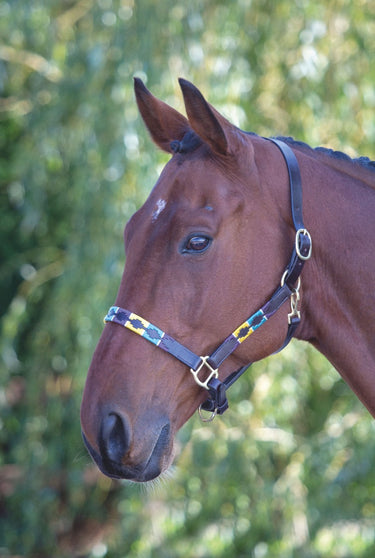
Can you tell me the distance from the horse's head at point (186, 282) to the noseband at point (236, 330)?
0.06 feet

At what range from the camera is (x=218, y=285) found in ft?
5.93

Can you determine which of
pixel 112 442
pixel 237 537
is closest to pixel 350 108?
pixel 237 537

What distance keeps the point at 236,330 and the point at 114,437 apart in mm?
406

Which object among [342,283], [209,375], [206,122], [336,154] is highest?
[336,154]

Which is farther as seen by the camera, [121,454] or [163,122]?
[163,122]

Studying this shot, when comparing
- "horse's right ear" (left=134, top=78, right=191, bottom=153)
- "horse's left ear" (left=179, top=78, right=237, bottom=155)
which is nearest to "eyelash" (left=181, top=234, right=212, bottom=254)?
"horse's left ear" (left=179, top=78, right=237, bottom=155)

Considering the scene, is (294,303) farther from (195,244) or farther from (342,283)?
(195,244)

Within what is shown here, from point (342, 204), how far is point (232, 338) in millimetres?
484

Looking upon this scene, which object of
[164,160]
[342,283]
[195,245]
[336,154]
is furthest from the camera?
[164,160]

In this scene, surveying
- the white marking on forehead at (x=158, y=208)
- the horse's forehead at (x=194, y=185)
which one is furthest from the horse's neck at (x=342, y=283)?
the white marking on forehead at (x=158, y=208)

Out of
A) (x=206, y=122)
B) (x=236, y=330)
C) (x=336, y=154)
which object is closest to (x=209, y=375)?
(x=236, y=330)

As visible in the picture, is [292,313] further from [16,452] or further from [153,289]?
[16,452]

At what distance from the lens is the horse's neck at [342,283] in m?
1.93

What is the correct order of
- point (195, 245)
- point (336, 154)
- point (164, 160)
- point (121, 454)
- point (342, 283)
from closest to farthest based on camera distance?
point (121, 454)
point (195, 245)
point (342, 283)
point (336, 154)
point (164, 160)
